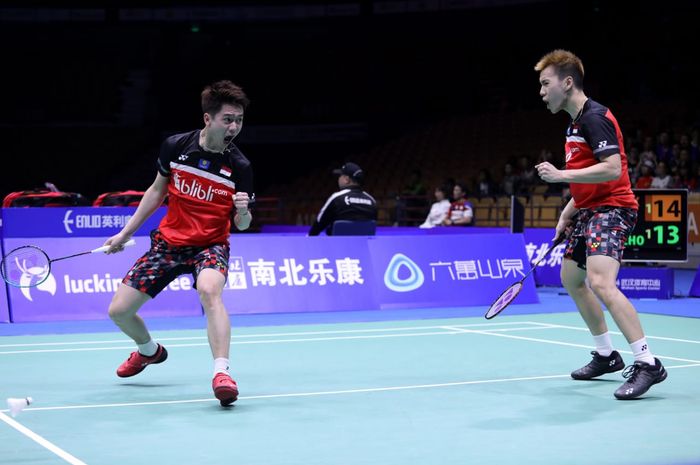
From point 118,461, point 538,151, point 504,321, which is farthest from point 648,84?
point 118,461

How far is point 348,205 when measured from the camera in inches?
445

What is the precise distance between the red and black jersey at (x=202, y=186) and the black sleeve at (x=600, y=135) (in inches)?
75.0

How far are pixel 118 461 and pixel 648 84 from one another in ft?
71.4

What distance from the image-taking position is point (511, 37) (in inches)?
1118

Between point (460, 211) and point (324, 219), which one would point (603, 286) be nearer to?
point (324, 219)

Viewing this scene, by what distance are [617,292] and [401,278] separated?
5524 millimetres

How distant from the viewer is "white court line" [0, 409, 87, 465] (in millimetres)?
4223

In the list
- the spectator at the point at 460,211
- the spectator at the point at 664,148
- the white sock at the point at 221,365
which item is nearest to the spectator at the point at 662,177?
the spectator at the point at 664,148

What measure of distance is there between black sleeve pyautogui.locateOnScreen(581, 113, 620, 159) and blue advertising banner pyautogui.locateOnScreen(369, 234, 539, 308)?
533cm

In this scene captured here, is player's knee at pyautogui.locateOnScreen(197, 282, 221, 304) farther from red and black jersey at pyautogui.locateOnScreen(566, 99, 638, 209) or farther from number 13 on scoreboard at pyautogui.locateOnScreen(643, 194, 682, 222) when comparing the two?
number 13 on scoreboard at pyautogui.locateOnScreen(643, 194, 682, 222)

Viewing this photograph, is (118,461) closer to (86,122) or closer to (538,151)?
(538,151)

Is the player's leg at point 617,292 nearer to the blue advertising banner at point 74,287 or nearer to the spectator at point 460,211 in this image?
the blue advertising banner at point 74,287

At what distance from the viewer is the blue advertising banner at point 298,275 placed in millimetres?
10500

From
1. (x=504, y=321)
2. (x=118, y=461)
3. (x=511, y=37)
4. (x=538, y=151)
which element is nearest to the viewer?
(x=118, y=461)
